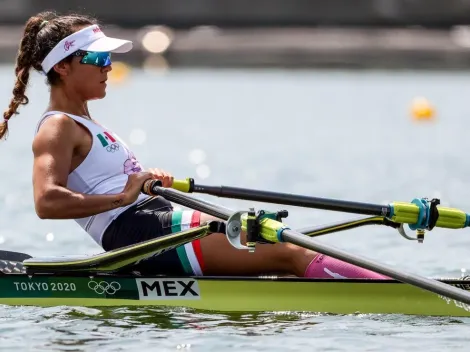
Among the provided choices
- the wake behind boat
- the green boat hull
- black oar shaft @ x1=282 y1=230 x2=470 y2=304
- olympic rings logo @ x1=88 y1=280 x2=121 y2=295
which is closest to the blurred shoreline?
the wake behind boat

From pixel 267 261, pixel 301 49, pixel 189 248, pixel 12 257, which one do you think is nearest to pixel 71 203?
pixel 189 248

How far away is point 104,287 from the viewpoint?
7102mm

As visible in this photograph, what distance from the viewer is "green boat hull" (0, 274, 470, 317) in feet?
22.7

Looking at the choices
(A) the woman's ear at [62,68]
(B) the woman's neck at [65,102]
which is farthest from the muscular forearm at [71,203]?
(A) the woman's ear at [62,68]

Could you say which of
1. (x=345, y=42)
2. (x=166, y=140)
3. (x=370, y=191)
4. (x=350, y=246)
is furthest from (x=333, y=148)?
(x=345, y=42)

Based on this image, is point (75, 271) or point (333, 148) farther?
point (333, 148)

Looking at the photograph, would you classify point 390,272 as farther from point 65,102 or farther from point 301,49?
point 301,49

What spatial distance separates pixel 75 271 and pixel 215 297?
86 cm

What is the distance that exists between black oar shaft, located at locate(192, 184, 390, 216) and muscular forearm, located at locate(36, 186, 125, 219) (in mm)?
946

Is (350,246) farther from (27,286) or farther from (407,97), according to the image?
(407,97)

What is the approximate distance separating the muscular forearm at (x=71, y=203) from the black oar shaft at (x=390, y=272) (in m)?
1.13

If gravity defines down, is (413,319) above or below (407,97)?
below

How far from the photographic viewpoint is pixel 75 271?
712 cm

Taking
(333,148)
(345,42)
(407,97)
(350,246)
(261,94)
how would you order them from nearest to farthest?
(350,246)
(333,148)
(407,97)
(261,94)
(345,42)
